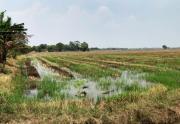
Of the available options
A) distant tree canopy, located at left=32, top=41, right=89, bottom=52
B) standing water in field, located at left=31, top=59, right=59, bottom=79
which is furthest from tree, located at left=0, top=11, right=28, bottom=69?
distant tree canopy, located at left=32, top=41, right=89, bottom=52

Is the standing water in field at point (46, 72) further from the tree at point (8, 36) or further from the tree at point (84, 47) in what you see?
the tree at point (84, 47)

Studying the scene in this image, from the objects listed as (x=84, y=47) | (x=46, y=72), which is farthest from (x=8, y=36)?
(x=84, y=47)

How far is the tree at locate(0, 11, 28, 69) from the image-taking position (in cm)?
2973

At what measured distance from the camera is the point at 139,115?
36.0 feet

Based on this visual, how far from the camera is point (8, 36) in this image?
31500mm

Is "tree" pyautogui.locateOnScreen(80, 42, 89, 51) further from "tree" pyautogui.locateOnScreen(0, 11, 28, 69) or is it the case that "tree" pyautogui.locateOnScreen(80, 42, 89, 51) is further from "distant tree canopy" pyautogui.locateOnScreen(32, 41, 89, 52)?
"tree" pyautogui.locateOnScreen(0, 11, 28, 69)

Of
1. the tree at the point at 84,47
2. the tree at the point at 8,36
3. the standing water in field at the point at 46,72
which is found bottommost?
the tree at the point at 84,47

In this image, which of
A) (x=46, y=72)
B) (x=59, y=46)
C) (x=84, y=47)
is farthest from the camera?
(x=59, y=46)

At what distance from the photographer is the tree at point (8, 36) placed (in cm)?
2973

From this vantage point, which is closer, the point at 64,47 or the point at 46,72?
the point at 46,72

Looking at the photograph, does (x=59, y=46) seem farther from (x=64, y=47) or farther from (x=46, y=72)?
(x=46, y=72)

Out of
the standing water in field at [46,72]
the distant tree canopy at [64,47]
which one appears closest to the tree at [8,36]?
the standing water in field at [46,72]

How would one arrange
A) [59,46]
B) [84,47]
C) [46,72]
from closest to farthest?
[46,72]
[84,47]
[59,46]

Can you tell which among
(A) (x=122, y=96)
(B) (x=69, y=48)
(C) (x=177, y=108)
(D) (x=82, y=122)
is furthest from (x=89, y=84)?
(B) (x=69, y=48)
